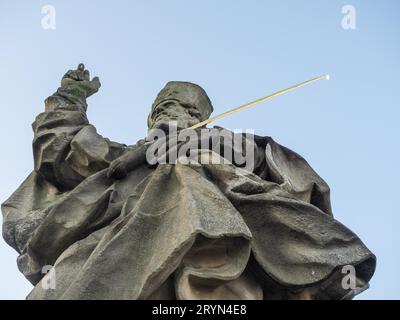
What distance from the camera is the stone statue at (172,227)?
4035 millimetres

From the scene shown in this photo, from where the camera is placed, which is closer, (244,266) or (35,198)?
(244,266)

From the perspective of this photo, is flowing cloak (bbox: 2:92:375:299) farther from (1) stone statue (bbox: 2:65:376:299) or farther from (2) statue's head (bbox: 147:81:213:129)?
(2) statue's head (bbox: 147:81:213:129)

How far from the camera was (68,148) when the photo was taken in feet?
18.6

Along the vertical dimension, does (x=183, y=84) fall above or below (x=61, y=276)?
above

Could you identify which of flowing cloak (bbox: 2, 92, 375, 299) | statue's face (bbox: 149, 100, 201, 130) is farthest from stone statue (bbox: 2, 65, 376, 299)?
statue's face (bbox: 149, 100, 201, 130)

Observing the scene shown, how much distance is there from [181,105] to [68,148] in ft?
3.20

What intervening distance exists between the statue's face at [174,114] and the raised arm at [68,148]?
16.5 inches

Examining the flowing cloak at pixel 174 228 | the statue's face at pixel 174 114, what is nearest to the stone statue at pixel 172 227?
the flowing cloak at pixel 174 228

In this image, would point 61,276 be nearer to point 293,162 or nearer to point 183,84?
point 293,162

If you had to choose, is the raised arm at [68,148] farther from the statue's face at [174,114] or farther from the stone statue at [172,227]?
the statue's face at [174,114]

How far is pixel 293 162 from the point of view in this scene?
555 centimetres

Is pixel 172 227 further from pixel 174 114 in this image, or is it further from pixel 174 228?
pixel 174 114

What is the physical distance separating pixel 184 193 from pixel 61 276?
2.55 ft
